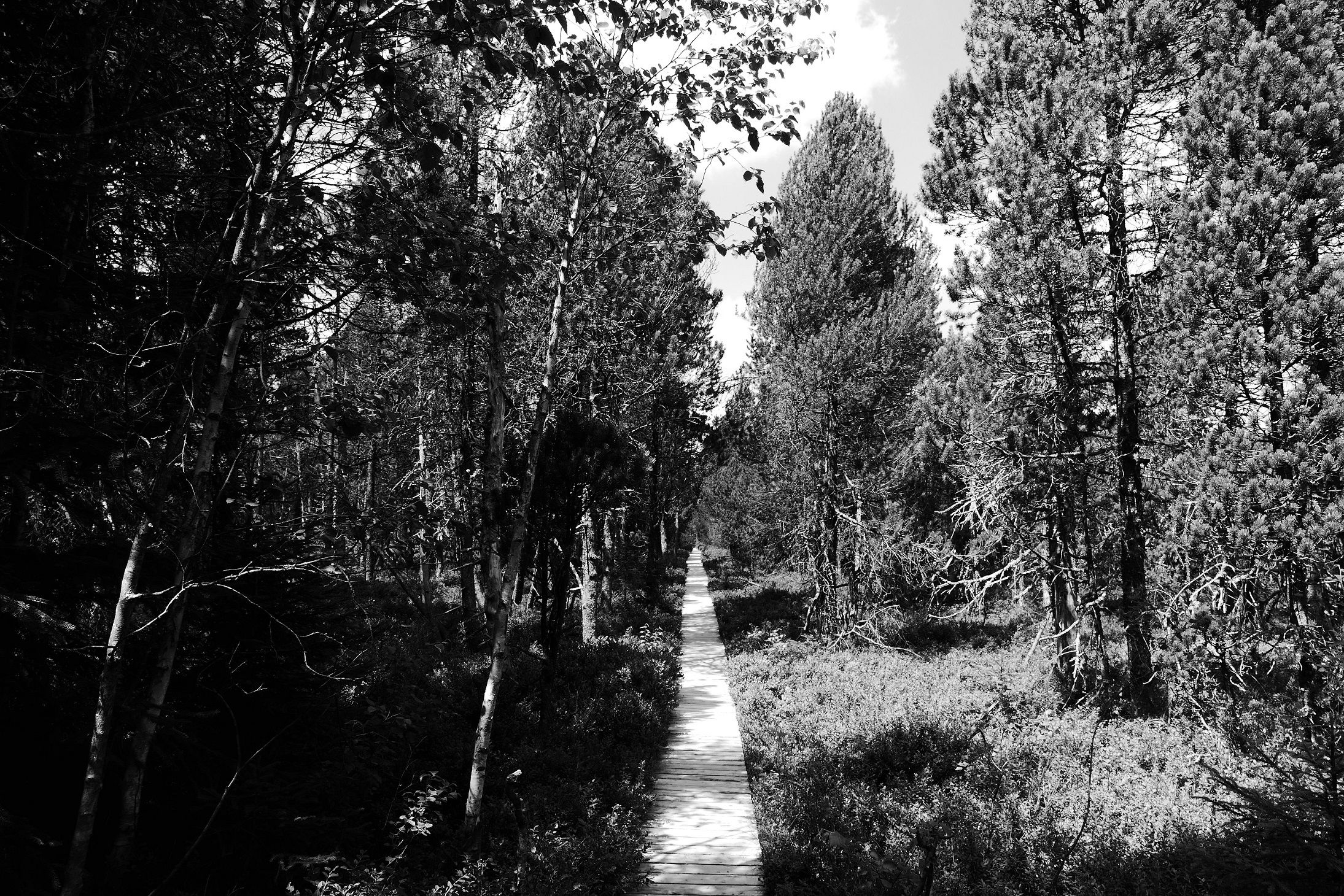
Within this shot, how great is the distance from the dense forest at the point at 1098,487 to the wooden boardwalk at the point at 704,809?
32 centimetres

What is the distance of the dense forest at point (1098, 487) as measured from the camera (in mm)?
7570

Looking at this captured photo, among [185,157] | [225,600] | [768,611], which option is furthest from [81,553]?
[768,611]

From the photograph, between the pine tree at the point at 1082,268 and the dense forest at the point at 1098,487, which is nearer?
the dense forest at the point at 1098,487

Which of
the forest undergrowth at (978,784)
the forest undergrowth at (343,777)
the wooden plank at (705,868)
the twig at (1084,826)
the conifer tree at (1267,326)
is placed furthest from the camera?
the conifer tree at (1267,326)

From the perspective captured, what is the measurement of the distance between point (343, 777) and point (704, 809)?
4.63m

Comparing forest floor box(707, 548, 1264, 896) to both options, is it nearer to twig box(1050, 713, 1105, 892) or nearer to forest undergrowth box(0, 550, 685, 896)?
twig box(1050, 713, 1105, 892)

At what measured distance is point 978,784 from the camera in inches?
356

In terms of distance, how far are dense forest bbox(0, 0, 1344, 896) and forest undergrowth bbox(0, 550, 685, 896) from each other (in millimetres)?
53

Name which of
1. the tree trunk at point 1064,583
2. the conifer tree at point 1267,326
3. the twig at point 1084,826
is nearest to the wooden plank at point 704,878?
the twig at point 1084,826

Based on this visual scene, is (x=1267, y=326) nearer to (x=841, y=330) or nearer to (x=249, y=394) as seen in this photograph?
(x=841, y=330)

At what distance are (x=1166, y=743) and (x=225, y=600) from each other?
11.6m

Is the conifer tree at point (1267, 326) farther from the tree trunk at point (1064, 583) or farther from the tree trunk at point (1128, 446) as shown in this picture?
the tree trunk at point (1064, 583)

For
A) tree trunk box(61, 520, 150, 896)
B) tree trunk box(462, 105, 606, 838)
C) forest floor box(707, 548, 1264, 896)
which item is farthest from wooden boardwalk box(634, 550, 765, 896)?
tree trunk box(61, 520, 150, 896)

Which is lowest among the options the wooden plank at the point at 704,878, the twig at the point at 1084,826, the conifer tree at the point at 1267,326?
the wooden plank at the point at 704,878
